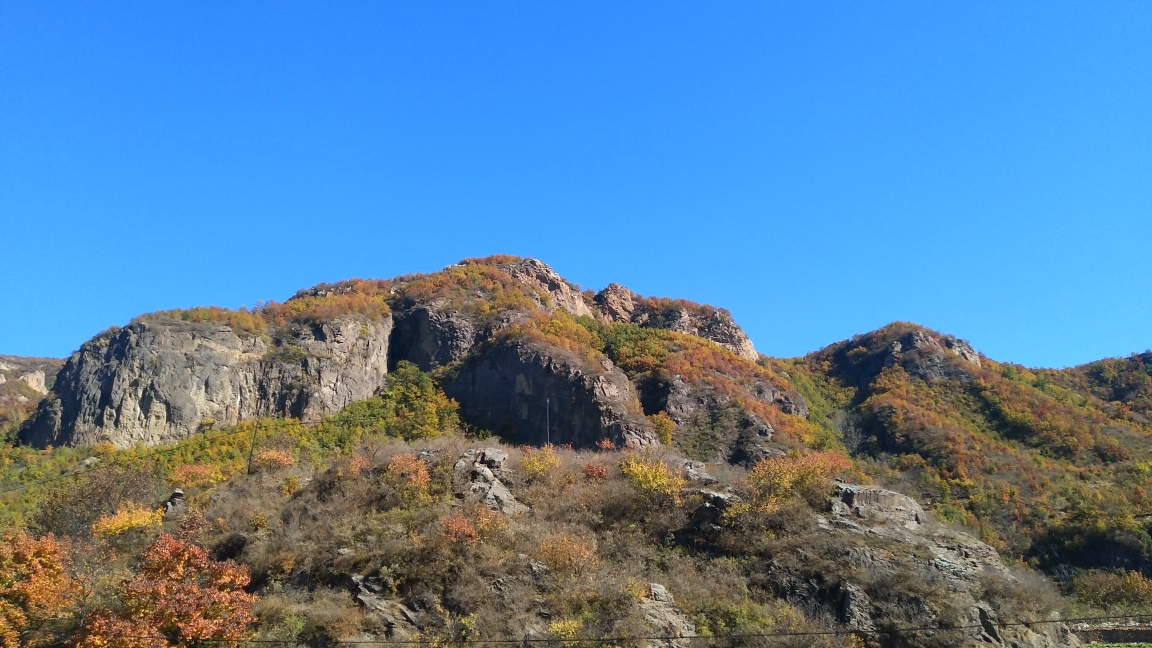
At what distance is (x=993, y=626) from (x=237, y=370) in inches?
1786

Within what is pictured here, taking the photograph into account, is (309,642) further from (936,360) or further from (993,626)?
(936,360)

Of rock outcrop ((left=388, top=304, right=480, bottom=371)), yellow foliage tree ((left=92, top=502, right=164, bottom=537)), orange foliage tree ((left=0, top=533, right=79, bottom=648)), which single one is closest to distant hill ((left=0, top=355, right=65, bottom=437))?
rock outcrop ((left=388, top=304, right=480, bottom=371))

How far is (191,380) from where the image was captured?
160 ft

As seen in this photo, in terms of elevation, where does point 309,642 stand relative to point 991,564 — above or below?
below

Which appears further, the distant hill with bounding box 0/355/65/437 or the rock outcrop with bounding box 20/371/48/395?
the rock outcrop with bounding box 20/371/48/395

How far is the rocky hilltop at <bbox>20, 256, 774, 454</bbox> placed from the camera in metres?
46.7

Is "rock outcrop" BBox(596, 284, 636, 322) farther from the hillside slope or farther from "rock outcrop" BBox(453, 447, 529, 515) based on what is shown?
"rock outcrop" BBox(453, 447, 529, 515)

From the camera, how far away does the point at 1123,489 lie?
44.7 meters

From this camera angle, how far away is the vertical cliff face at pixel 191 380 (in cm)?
4584

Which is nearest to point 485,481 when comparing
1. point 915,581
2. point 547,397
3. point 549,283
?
point 915,581

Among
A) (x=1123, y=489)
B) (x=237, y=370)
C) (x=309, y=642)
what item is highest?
(x=237, y=370)

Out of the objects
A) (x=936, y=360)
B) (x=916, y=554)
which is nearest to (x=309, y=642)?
(x=916, y=554)

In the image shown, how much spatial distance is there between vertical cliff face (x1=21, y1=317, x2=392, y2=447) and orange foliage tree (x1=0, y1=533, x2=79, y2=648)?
24777mm

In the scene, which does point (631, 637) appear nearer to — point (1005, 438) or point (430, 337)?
point (430, 337)
